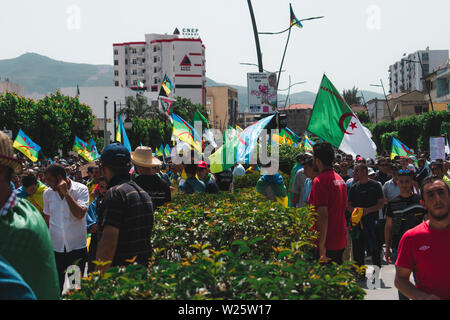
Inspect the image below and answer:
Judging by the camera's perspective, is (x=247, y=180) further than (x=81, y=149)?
No

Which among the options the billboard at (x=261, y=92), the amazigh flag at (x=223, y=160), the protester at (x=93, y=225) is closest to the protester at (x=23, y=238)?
the protester at (x=93, y=225)

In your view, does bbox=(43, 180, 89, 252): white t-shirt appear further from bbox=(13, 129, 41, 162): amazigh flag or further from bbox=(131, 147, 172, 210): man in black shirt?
bbox=(13, 129, 41, 162): amazigh flag

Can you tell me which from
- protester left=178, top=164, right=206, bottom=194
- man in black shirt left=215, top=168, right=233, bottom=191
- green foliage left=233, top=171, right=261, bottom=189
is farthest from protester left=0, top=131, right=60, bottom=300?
green foliage left=233, top=171, right=261, bottom=189

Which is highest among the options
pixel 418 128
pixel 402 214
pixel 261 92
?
pixel 261 92

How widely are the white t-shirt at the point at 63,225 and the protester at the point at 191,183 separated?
110 inches

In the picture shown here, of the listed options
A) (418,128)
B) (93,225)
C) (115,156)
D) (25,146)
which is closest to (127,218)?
(115,156)

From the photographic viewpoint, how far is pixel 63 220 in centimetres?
609

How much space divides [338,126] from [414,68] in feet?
454

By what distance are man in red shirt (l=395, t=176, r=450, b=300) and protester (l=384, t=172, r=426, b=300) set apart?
100 inches

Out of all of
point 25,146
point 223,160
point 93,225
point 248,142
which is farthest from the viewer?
point 25,146

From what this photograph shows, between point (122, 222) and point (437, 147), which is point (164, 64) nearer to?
point (437, 147)

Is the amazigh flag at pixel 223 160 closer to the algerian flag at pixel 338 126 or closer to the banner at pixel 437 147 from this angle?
the algerian flag at pixel 338 126

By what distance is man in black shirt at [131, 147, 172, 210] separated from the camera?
6133mm

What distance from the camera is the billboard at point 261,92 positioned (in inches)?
599
